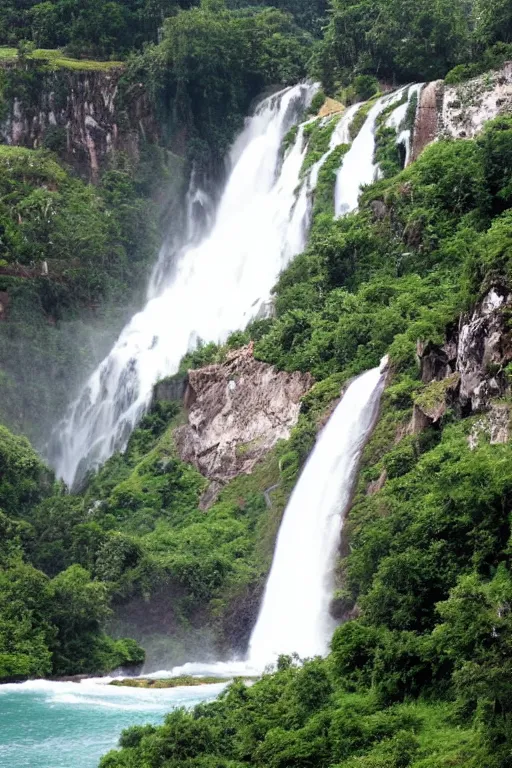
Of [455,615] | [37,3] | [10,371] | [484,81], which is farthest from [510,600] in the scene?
[37,3]

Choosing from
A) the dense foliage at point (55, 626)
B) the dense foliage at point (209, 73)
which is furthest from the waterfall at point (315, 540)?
the dense foliage at point (209, 73)

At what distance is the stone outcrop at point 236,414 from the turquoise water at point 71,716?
34.3ft

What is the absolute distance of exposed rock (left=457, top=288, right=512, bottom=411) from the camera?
30828mm

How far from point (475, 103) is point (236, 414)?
13.7m

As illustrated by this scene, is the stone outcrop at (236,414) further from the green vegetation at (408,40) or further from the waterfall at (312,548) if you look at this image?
the green vegetation at (408,40)

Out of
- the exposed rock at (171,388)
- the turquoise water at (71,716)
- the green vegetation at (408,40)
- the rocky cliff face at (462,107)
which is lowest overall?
the turquoise water at (71,716)

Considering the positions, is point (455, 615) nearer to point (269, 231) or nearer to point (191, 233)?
point (269, 231)

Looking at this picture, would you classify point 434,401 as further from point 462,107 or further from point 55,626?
point 462,107

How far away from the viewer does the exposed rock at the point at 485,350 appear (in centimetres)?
3083

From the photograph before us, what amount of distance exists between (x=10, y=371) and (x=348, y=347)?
16802mm

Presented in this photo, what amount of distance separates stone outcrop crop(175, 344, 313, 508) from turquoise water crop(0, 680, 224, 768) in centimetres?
1046

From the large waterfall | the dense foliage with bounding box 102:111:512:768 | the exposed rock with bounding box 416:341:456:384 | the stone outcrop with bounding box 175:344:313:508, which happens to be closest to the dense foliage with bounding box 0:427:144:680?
the large waterfall

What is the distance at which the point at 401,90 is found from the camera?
173ft

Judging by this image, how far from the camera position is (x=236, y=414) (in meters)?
44.3
